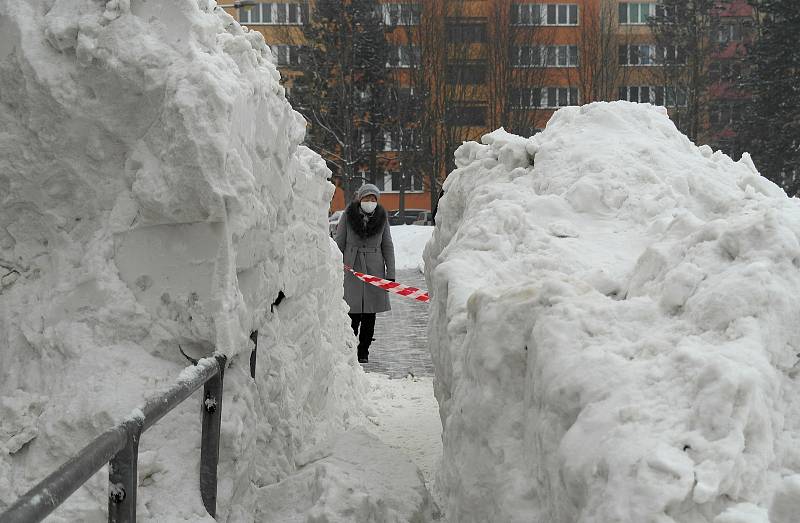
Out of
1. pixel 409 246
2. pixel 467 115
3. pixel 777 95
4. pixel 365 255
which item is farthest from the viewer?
pixel 467 115

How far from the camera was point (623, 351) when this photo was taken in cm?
224

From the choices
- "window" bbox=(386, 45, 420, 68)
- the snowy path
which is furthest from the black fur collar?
"window" bbox=(386, 45, 420, 68)

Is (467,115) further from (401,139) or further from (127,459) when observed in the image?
(127,459)

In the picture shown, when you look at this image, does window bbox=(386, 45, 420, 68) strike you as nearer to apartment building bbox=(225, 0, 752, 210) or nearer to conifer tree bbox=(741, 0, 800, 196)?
apartment building bbox=(225, 0, 752, 210)

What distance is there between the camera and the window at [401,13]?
3136 centimetres

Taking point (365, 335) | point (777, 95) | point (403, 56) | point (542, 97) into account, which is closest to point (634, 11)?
point (542, 97)

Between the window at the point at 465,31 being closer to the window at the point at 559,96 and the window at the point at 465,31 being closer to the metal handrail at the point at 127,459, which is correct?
the window at the point at 559,96

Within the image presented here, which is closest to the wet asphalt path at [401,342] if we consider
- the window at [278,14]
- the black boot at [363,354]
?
the black boot at [363,354]

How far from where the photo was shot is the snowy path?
523 centimetres

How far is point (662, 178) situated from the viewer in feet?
12.3

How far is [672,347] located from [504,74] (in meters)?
30.0

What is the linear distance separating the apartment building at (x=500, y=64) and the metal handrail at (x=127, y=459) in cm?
2761

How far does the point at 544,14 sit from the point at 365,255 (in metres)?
28.2

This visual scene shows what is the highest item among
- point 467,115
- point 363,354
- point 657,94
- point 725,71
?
point 725,71
